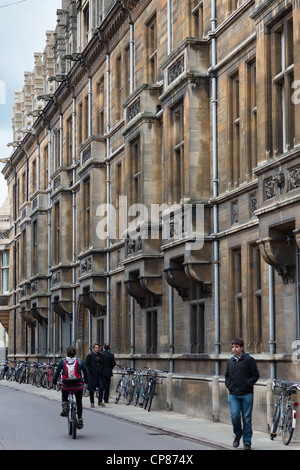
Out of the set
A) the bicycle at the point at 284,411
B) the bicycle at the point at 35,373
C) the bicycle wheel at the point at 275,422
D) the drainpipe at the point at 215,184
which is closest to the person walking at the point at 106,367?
the drainpipe at the point at 215,184

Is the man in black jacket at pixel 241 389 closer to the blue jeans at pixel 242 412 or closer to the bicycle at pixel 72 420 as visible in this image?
the blue jeans at pixel 242 412

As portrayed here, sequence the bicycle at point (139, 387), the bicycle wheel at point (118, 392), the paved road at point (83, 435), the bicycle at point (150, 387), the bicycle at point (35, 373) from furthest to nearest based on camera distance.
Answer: the bicycle at point (35, 373) < the bicycle wheel at point (118, 392) < the bicycle at point (139, 387) < the bicycle at point (150, 387) < the paved road at point (83, 435)

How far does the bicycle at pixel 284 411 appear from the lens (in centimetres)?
1638

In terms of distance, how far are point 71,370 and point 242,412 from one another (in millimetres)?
4181

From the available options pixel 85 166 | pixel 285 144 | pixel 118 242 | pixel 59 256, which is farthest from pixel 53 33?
pixel 285 144

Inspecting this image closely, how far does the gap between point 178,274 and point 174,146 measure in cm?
332

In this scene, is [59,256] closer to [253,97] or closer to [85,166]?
[85,166]

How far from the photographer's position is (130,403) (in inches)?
1163

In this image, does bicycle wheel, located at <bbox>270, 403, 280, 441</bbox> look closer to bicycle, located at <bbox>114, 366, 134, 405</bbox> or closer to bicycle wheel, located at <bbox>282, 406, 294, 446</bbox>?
bicycle wheel, located at <bbox>282, 406, 294, 446</bbox>

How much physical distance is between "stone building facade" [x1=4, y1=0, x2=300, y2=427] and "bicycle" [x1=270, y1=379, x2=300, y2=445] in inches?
23.8

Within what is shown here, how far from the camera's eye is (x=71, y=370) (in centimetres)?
1902

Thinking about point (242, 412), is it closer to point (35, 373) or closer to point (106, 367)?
point (106, 367)

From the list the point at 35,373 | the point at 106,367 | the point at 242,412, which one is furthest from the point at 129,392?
the point at 35,373

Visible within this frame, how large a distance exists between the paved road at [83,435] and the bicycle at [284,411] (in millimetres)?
1319
